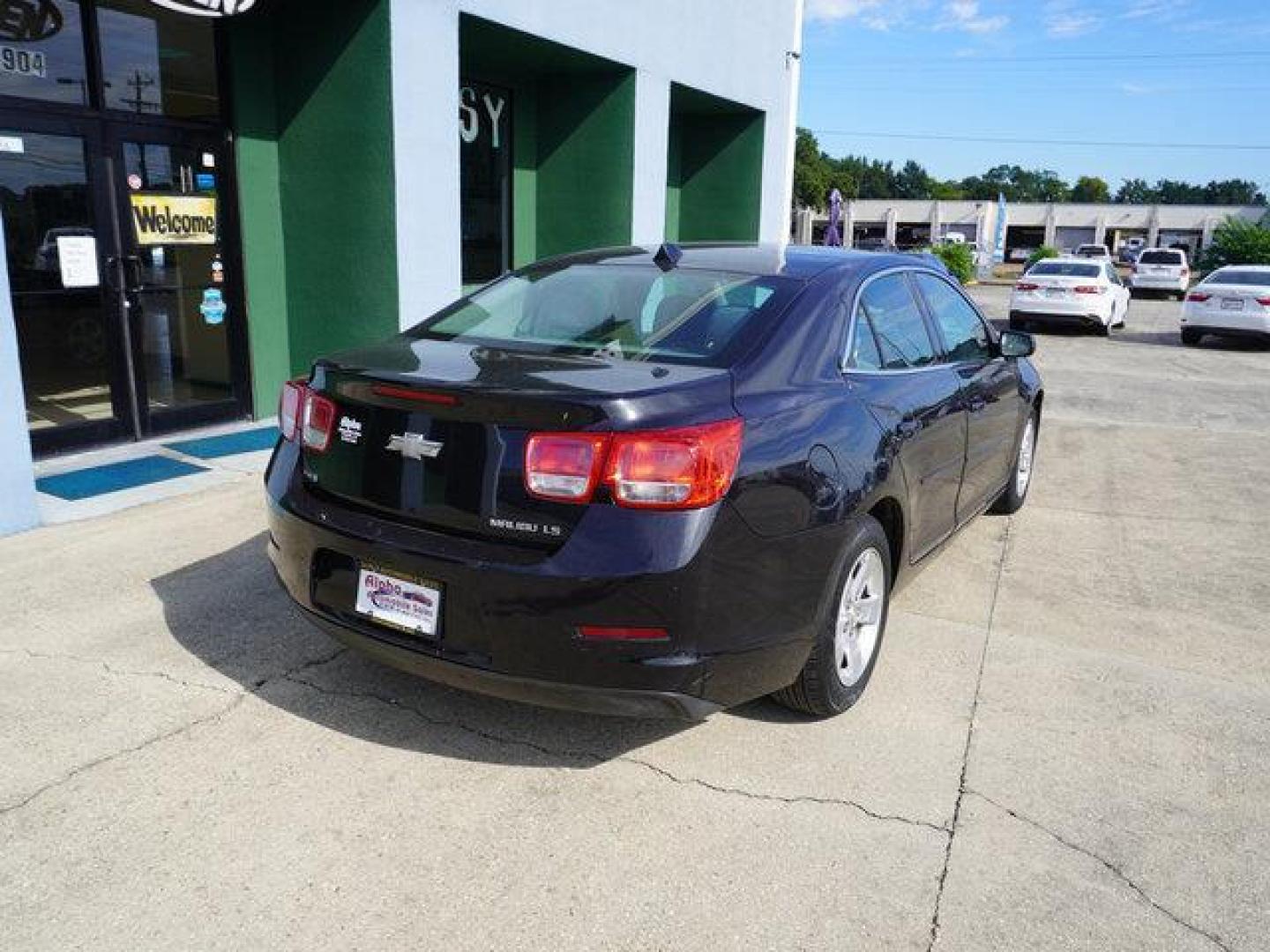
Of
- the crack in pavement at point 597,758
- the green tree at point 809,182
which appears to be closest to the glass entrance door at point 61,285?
the crack in pavement at point 597,758

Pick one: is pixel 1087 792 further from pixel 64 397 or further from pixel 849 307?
pixel 64 397

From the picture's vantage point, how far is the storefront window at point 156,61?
21.9ft

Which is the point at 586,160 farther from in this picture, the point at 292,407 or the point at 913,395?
the point at 292,407

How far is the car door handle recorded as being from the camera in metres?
3.71

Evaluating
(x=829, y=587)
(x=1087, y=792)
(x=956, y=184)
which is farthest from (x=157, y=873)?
(x=956, y=184)

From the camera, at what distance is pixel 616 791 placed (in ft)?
9.91

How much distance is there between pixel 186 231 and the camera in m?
7.25

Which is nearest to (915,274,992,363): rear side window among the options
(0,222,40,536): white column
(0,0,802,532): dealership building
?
(0,0,802,532): dealership building

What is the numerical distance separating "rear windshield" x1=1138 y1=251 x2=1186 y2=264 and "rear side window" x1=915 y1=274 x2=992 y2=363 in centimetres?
3236

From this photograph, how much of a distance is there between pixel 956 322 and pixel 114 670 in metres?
3.94

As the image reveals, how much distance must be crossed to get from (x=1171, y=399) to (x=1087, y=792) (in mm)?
9786

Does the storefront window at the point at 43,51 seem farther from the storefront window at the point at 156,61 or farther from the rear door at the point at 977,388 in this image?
the rear door at the point at 977,388

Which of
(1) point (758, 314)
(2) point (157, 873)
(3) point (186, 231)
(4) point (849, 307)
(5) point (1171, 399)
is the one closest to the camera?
(2) point (157, 873)

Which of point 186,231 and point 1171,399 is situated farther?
point 1171,399
